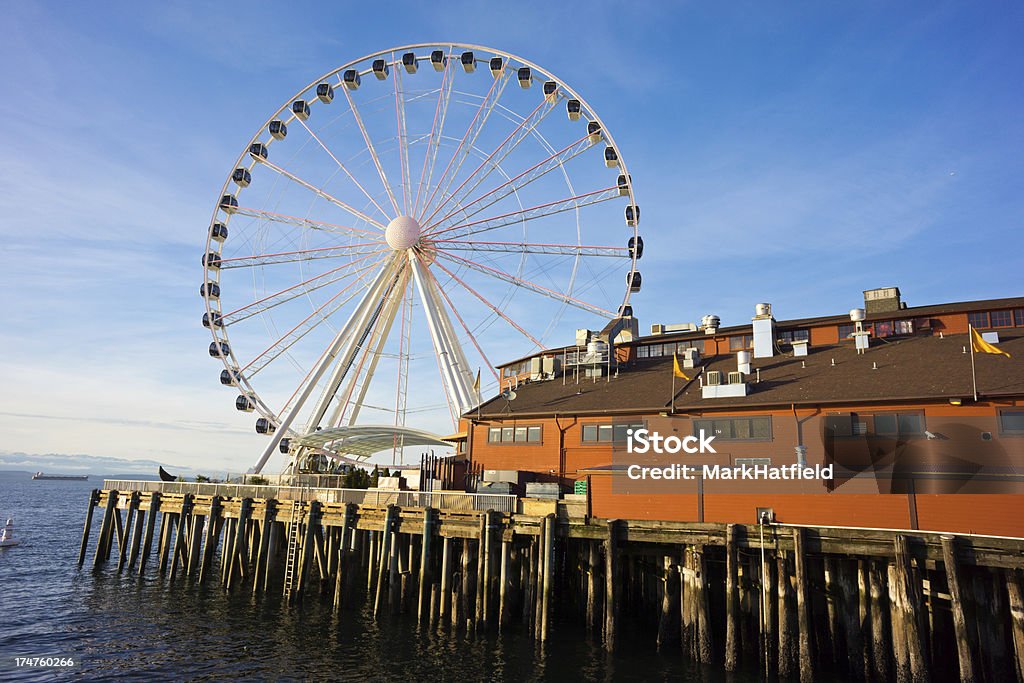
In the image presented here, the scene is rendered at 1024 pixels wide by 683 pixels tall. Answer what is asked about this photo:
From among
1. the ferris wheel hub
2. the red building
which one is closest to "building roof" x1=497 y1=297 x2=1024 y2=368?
the red building

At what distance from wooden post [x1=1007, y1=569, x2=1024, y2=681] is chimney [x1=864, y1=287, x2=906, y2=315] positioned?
1837 centimetres

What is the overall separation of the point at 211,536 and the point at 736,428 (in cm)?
2627

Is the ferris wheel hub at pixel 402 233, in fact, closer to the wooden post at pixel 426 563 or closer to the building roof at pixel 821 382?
the building roof at pixel 821 382

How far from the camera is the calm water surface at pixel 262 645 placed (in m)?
22.5

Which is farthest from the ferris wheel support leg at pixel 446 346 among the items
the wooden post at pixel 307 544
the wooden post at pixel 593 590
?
the wooden post at pixel 593 590

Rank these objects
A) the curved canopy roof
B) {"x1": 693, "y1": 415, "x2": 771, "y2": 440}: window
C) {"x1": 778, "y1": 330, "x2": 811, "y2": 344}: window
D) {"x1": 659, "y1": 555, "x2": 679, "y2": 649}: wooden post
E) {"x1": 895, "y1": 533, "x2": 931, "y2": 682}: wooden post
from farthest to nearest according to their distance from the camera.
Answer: the curved canopy roof, {"x1": 778, "y1": 330, "x2": 811, "y2": 344}: window, {"x1": 693, "y1": 415, "x2": 771, "y2": 440}: window, {"x1": 659, "y1": 555, "x2": 679, "y2": 649}: wooden post, {"x1": 895, "y1": 533, "x2": 931, "y2": 682}: wooden post

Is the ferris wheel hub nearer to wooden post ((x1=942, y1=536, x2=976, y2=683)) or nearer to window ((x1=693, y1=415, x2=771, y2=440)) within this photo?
window ((x1=693, y1=415, x2=771, y2=440))

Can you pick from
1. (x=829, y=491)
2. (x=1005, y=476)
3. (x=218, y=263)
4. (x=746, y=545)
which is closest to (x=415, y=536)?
(x=746, y=545)

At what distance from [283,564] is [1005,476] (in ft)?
108

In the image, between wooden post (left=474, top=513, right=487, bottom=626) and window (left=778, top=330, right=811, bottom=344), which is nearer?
wooden post (left=474, top=513, right=487, bottom=626)

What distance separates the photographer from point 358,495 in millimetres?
31578

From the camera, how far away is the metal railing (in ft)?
91.4

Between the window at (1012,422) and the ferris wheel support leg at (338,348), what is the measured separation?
33.5 meters

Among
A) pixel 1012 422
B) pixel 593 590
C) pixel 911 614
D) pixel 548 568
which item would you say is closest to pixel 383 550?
pixel 548 568
